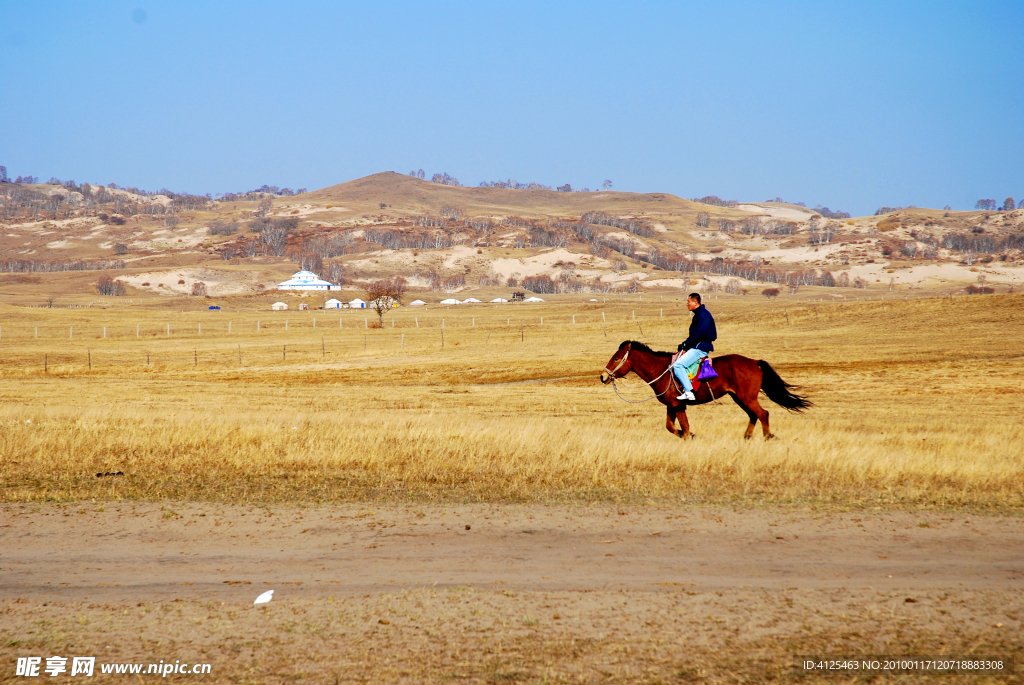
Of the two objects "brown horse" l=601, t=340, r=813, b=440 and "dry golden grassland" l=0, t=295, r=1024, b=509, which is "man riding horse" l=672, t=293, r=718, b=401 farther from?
"dry golden grassland" l=0, t=295, r=1024, b=509

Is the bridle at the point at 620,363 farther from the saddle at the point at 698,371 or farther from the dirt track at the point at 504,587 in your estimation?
the dirt track at the point at 504,587

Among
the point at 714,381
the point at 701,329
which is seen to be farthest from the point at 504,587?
the point at 714,381

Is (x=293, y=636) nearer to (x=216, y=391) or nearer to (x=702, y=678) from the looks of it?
(x=702, y=678)

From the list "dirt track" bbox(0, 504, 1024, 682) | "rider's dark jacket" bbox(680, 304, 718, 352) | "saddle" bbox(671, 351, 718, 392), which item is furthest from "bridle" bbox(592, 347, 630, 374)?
"dirt track" bbox(0, 504, 1024, 682)

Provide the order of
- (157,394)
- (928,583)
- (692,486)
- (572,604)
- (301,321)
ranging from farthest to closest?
(301,321)
(157,394)
(692,486)
(928,583)
(572,604)

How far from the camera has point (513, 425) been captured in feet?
60.1

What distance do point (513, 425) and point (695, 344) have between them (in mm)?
4238

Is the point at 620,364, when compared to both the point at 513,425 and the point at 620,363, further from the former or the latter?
the point at 513,425

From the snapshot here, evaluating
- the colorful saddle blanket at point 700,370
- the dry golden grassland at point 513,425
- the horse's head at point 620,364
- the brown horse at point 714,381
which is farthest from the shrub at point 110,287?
the colorful saddle blanket at point 700,370

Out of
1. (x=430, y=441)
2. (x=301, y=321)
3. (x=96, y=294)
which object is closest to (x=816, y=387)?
(x=430, y=441)

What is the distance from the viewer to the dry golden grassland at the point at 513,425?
12.5 meters

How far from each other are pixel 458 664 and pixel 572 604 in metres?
1.50

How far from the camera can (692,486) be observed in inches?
488

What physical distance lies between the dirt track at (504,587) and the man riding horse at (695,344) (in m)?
6.29
